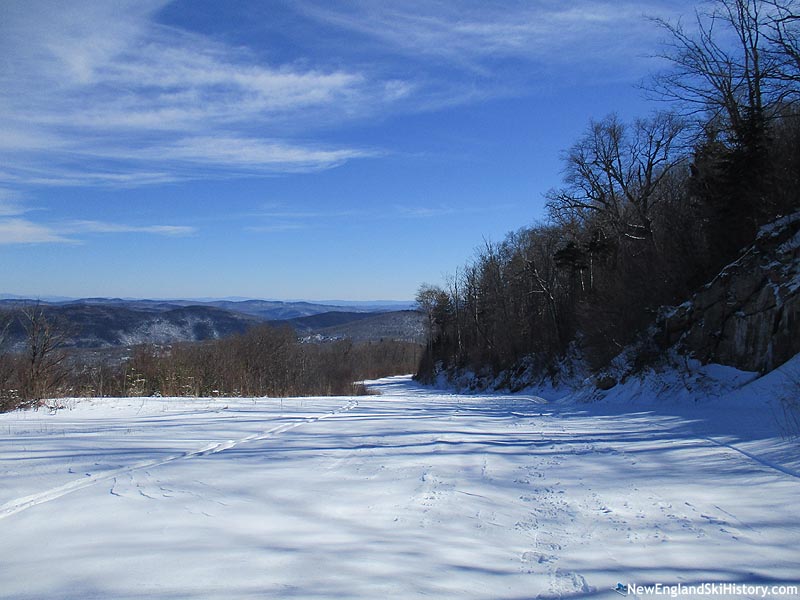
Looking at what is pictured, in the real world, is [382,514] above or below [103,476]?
below

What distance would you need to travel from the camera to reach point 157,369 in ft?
94.4

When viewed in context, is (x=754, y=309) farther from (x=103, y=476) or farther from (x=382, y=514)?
(x=103, y=476)

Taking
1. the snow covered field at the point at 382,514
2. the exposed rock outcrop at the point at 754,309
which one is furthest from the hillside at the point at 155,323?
the snow covered field at the point at 382,514

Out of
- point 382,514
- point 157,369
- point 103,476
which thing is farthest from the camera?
point 157,369

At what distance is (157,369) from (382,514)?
27.4 metres

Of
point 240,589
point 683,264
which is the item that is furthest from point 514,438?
point 683,264

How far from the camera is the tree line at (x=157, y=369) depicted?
49.9ft

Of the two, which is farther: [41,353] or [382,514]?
[41,353]

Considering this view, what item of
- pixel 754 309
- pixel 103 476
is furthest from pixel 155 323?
pixel 103 476

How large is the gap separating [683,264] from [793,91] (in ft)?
19.8

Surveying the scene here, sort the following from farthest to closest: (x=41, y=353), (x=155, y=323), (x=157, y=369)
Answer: (x=155, y=323) → (x=157, y=369) → (x=41, y=353)

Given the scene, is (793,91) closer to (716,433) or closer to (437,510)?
(716,433)

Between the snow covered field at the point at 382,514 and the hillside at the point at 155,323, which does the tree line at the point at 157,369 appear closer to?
the snow covered field at the point at 382,514

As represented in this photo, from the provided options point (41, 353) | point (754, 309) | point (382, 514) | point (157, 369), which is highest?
point (754, 309)
